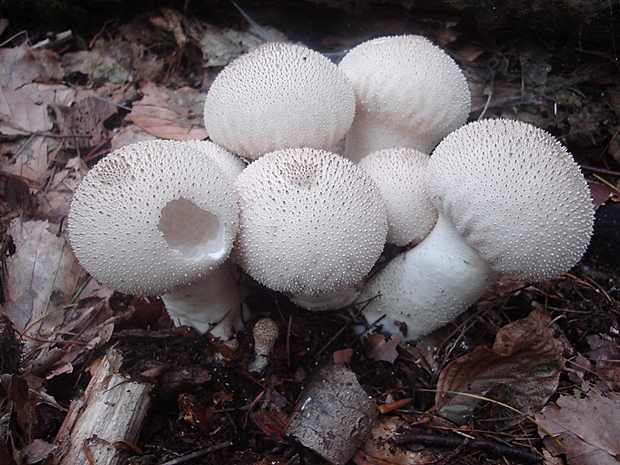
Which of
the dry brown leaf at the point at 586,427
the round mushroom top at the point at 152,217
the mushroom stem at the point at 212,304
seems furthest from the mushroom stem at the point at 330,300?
the dry brown leaf at the point at 586,427

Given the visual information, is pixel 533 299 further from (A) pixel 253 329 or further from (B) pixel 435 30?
(B) pixel 435 30

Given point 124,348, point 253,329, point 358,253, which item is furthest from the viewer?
point 253,329

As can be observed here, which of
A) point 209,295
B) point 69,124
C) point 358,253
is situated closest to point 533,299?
point 358,253

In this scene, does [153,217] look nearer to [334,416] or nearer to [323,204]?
[323,204]

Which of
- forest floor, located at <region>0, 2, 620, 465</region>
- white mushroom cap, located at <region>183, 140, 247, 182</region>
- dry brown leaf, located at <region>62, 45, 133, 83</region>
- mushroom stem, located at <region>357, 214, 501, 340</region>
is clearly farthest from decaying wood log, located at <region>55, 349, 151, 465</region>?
dry brown leaf, located at <region>62, 45, 133, 83</region>

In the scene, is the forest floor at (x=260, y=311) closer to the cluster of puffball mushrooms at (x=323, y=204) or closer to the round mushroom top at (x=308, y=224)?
the cluster of puffball mushrooms at (x=323, y=204)

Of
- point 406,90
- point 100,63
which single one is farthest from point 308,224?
point 100,63
